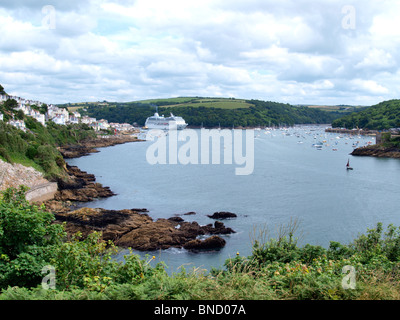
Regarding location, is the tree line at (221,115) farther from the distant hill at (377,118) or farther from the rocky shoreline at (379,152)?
the rocky shoreline at (379,152)

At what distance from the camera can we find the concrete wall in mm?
19116

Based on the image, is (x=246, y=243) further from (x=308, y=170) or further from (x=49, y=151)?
(x=308, y=170)

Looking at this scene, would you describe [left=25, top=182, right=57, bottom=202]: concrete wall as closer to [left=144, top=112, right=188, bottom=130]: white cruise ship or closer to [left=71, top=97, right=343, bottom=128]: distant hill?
[left=144, top=112, right=188, bottom=130]: white cruise ship

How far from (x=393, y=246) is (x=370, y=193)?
1701 centimetres

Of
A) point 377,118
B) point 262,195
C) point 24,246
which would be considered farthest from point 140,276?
point 377,118

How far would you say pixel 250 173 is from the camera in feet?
104

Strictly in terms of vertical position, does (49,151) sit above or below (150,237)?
above

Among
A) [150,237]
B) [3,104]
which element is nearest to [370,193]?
[150,237]

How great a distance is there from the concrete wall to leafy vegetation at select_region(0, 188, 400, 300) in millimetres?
12611

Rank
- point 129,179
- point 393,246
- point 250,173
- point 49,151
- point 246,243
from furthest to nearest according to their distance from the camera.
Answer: point 250,173, point 129,179, point 49,151, point 246,243, point 393,246

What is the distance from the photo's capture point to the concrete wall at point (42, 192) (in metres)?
19.1

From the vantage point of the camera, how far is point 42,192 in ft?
66.3
